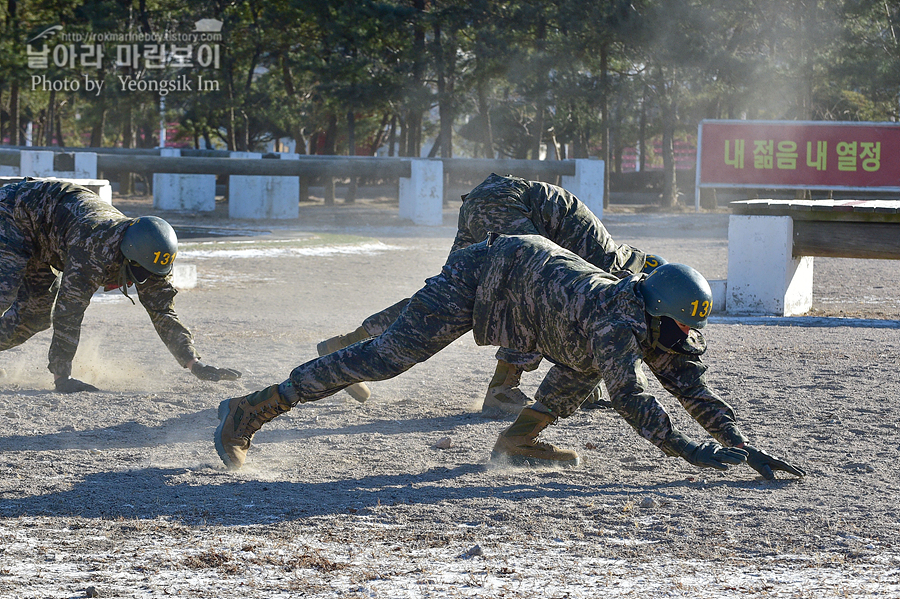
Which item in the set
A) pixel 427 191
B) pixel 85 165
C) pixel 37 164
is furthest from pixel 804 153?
pixel 37 164

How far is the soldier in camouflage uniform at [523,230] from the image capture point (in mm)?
6152

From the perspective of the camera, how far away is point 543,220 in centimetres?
634

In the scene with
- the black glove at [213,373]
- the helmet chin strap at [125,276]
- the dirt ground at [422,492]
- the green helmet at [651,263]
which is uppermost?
the green helmet at [651,263]

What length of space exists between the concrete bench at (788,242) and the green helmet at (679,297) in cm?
641

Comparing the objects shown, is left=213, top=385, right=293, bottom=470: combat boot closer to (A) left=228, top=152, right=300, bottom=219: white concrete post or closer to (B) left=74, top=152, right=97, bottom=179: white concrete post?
(B) left=74, top=152, right=97, bottom=179: white concrete post

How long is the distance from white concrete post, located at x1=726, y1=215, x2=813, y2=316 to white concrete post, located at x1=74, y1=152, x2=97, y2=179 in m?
12.7

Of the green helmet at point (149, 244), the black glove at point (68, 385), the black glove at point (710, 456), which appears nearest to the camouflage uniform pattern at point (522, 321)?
the black glove at point (710, 456)

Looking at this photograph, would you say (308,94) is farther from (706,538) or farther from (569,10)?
(706,538)

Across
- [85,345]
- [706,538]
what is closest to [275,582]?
[706,538]

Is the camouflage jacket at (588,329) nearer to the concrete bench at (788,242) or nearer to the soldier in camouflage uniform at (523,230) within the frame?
the soldier in camouflage uniform at (523,230)

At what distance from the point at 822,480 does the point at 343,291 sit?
8.26 m

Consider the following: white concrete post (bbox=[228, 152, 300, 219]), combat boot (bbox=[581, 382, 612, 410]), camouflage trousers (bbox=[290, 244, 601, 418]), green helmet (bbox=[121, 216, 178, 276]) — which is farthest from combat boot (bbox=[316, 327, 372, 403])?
white concrete post (bbox=[228, 152, 300, 219])

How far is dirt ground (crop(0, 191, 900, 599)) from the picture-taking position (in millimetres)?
3758

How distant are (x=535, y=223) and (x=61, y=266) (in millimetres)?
3274
